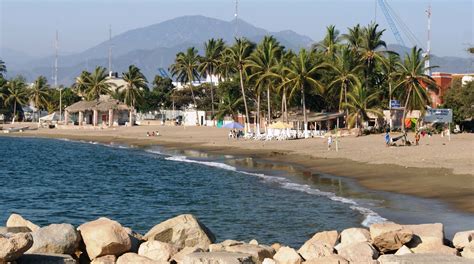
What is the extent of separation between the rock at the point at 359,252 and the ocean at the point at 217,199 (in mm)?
6200

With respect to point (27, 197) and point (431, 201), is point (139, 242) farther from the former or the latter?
point (27, 197)

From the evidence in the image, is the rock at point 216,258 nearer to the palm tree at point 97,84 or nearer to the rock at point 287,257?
the rock at point 287,257

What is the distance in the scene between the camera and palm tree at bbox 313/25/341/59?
81688 millimetres

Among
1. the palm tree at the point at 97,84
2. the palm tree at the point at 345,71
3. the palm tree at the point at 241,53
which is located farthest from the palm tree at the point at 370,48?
the palm tree at the point at 97,84

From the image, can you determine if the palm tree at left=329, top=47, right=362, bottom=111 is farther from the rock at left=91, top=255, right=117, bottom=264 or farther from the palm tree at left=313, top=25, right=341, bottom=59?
the rock at left=91, top=255, right=117, bottom=264

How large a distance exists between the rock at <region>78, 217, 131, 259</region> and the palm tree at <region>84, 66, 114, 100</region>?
107 m

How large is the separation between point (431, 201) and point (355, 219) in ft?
16.0

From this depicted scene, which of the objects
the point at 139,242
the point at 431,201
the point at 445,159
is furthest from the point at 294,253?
the point at 445,159

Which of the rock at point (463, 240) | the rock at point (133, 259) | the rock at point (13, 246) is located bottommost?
the rock at point (133, 259)

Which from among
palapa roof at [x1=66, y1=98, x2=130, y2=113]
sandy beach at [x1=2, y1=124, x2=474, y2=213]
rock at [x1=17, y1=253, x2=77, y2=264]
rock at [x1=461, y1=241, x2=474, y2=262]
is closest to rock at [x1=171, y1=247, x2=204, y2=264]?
rock at [x1=17, y1=253, x2=77, y2=264]

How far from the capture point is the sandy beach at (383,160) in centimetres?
2992

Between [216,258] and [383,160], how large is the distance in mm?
31487

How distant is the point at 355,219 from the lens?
906 inches

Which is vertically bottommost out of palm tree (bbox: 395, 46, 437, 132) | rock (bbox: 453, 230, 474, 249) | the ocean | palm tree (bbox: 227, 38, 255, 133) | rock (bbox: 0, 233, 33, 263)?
the ocean
